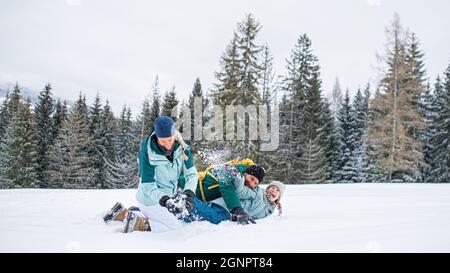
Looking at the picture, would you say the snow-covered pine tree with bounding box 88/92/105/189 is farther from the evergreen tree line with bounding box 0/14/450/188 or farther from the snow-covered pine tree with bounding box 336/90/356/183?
the snow-covered pine tree with bounding box 336/90/356/183

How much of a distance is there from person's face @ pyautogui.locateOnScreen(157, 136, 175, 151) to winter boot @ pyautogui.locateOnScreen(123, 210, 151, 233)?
641 millimetres

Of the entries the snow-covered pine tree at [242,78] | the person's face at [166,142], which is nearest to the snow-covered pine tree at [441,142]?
the snow-covered pine tree at [242,78]

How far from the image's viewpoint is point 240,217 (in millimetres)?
3367

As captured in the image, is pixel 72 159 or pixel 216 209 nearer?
pixel 216 209

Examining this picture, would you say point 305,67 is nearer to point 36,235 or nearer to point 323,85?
point 323,85

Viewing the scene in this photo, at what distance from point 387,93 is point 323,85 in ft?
25.7

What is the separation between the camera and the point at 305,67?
86.0 ft

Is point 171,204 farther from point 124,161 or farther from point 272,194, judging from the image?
point 124,161

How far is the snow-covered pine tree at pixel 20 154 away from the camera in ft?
79.5

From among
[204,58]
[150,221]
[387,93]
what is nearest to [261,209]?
[150,221]

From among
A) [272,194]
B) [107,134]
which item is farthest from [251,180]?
[107,134]

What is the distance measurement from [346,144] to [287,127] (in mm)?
5849

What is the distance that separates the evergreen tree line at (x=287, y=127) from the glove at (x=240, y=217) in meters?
14.1
